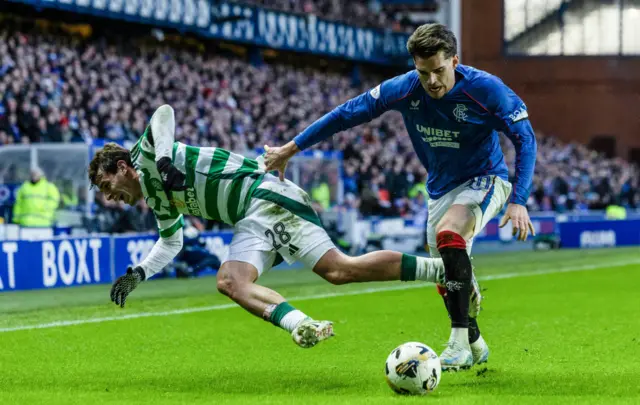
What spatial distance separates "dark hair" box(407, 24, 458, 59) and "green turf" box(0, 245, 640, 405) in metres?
1.99


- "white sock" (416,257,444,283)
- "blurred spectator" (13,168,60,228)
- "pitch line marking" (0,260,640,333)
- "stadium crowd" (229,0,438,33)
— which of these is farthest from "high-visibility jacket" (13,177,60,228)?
"stadium crowd" (229,0,438,33)

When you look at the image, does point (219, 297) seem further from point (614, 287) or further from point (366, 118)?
point (366, 118)

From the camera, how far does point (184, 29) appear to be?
3575 centimetres

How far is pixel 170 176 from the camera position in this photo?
24.1 feet

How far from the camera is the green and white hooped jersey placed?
7504 mm

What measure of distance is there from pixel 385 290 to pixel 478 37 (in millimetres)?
39838

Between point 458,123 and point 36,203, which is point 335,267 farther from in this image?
point 36,203

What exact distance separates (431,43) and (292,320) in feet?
6.08

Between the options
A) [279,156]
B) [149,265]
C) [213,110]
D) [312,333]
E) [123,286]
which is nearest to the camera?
[312,333]

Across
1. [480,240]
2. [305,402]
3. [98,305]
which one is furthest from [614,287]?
[480,240]

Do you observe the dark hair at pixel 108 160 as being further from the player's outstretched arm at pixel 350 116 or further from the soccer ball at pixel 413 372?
the soccer ball at pixel 413 372

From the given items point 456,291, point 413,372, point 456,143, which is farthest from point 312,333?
point 456,143

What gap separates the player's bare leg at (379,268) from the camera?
7344 mm

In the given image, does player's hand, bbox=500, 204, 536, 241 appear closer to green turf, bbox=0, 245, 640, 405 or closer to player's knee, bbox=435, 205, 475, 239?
player's knee, bbox=435, 205, 475, 239
